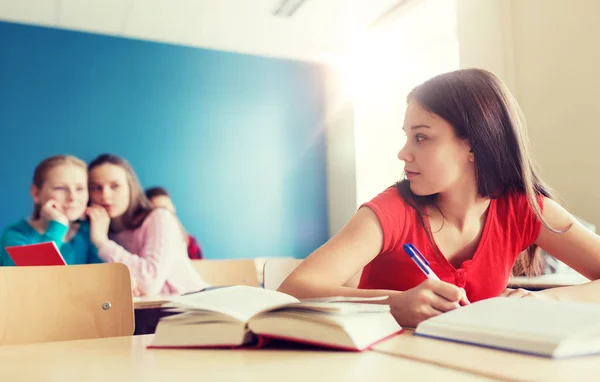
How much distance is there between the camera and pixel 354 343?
2.13ft

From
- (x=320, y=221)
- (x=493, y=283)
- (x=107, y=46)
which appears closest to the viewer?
(x=493, y=283)

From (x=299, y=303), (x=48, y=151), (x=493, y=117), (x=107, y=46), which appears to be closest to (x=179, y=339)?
(x=299, y=303)

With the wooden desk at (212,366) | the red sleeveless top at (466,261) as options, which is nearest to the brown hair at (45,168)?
the red sleeveless top at (466,261)

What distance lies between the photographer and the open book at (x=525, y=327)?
0.57 m

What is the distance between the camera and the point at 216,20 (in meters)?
4.55

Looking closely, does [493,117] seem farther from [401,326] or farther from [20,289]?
[20,289]

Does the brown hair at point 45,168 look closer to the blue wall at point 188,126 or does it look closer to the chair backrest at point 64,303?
the blue wall at point 188,126

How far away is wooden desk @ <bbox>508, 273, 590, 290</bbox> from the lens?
178 centimetres

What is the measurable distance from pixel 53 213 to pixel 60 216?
1.6 inches

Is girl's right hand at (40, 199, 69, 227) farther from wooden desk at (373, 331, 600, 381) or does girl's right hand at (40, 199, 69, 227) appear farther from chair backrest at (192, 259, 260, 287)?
wooden desk at (373, 331, 600, 381)

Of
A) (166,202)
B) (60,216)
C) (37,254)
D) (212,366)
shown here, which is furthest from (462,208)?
(166,202)

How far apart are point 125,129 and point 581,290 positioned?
13.9 feet

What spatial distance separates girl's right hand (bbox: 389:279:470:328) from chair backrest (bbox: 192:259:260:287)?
165 cm

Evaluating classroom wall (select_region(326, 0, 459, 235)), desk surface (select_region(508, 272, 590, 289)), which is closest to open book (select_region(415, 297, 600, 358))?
desk surface (select_region(508, 272, 590, 289))
